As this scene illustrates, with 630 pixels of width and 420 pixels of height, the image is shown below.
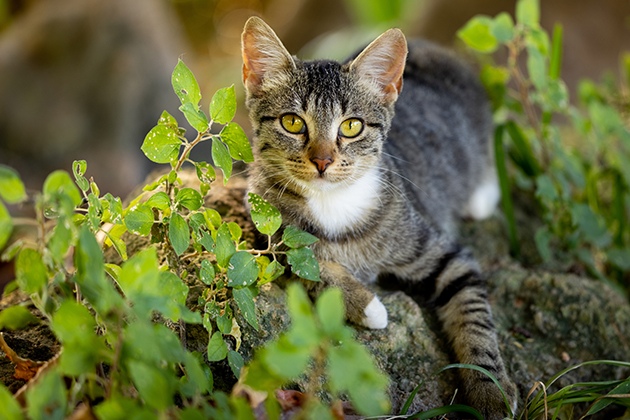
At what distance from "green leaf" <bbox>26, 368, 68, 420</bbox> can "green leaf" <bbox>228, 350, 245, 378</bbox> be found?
0.47 metres

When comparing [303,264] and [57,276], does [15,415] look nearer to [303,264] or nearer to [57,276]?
[57,276]

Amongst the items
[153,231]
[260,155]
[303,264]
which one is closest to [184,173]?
[260,155]

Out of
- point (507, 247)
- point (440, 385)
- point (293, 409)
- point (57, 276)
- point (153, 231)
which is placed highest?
point (57, 276)

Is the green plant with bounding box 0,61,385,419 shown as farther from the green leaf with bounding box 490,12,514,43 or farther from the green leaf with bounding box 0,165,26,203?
the green leaf with bounding box 490,12,514,43

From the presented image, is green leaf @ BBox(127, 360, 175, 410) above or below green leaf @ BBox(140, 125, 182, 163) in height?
below

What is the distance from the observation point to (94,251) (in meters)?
1.01

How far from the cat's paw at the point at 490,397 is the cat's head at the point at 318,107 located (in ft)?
2.89

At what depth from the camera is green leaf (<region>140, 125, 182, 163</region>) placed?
1379 millimetres

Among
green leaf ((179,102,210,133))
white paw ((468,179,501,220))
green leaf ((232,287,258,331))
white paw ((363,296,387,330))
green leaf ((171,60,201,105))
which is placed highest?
green leaf ((171,60,201,105))

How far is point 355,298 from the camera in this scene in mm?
1688

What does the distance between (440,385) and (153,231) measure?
3.79 feet

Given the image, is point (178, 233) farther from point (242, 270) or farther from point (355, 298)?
point (355, 298)

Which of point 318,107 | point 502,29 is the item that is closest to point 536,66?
point 502,29

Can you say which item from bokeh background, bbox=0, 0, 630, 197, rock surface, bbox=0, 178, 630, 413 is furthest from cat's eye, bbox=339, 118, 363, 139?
bokeh background, bbox=0, 0, 630, 197
